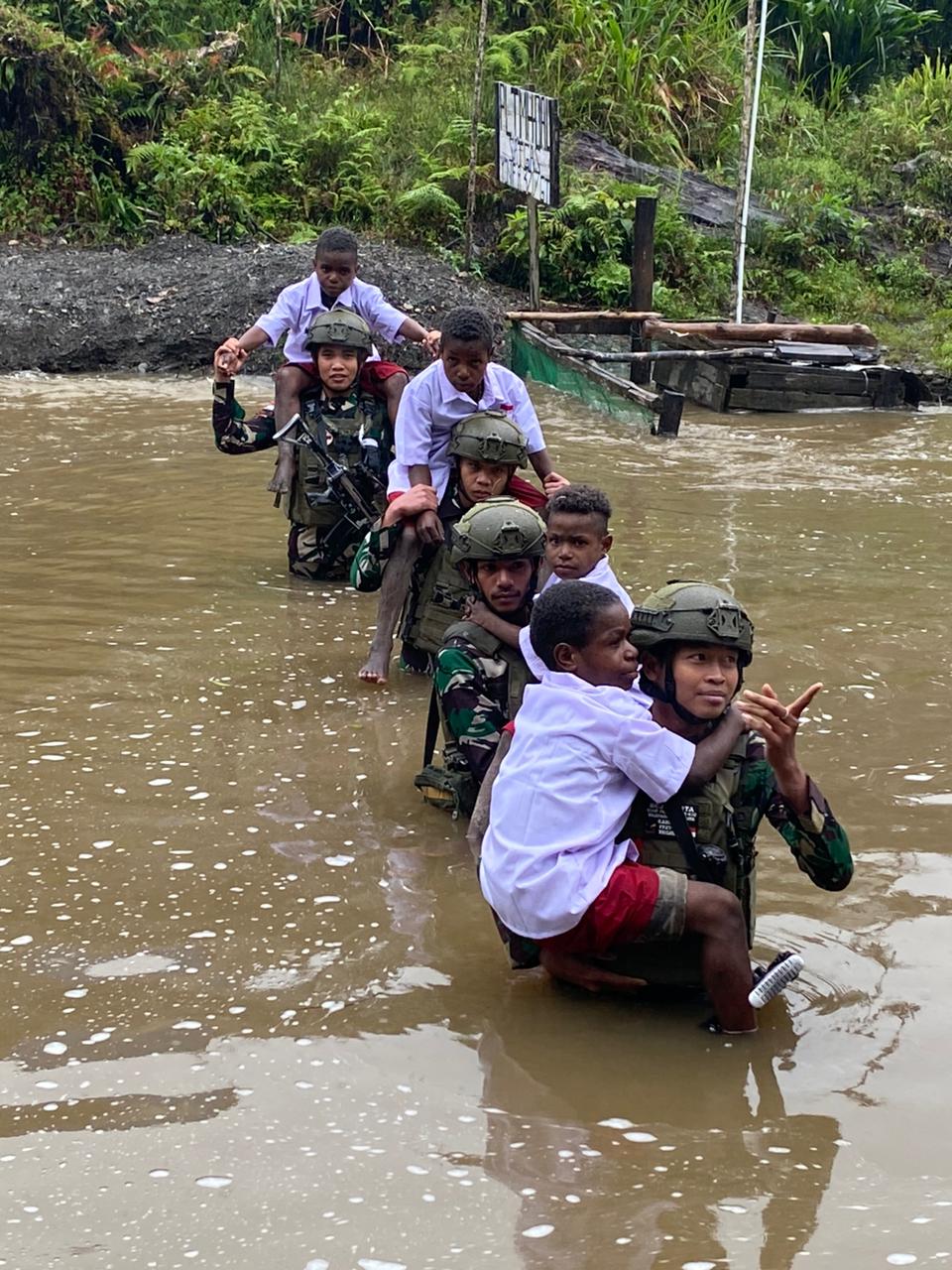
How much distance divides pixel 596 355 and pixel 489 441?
735 cm

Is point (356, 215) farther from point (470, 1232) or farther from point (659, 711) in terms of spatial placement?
point (470, 1232)

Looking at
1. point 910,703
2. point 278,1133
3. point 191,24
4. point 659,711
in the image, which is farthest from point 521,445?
point 191,24

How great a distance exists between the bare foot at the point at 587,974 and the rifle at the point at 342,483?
14.9ft

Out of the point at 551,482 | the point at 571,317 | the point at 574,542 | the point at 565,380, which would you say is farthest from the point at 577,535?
the point at 571,317

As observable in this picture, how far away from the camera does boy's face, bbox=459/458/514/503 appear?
655cm

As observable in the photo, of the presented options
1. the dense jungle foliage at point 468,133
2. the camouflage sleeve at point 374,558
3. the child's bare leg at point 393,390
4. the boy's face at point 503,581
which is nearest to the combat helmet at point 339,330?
the child's bare leg at point 393,390

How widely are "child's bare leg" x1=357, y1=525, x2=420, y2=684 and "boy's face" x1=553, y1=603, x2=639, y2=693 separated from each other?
2.58m

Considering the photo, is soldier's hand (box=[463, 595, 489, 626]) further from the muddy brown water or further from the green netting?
the green netting

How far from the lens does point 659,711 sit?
4.32 metres

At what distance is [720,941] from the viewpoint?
13.0 ft

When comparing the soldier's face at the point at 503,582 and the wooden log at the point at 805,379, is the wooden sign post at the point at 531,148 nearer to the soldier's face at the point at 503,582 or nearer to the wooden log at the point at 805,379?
the wooden log at the point at 805,379

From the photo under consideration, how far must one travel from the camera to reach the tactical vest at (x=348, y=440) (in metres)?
8.50

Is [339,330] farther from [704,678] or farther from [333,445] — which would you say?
[704,678]

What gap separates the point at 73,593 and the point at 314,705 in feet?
6.45
